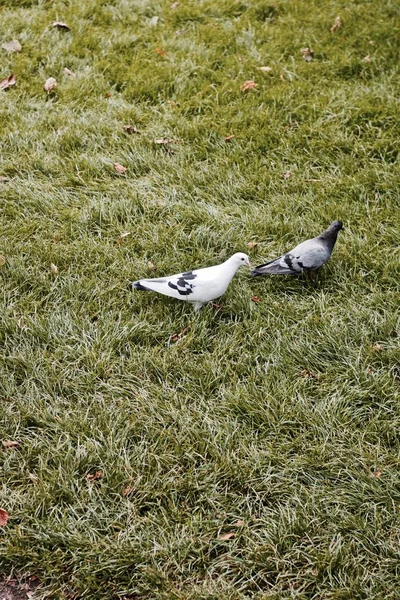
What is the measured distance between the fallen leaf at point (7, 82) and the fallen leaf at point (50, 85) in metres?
0.28

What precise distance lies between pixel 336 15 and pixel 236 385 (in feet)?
14.6

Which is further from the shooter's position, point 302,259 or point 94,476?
point 302,259

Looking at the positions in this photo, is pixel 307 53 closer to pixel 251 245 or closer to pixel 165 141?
pixel 165 141

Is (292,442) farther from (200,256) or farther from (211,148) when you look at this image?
(211,148)

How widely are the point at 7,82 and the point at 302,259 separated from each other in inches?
125

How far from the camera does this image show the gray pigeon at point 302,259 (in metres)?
3.47

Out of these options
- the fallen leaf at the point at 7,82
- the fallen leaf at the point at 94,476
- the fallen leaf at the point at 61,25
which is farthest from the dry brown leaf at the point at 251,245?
the fallen leaf at the point at 61,25

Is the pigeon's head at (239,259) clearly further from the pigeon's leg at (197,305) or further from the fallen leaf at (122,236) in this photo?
the fallen leaf at (122,236)

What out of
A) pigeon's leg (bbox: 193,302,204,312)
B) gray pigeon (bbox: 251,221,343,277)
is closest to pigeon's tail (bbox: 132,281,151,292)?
pigeon's leg (bbox: 193,302,204,312)

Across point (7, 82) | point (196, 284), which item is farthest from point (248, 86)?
point (196, 284)

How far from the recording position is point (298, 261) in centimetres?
347

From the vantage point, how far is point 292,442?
2768mm

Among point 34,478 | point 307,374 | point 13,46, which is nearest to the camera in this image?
point 34,478

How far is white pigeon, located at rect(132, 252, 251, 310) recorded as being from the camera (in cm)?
326
